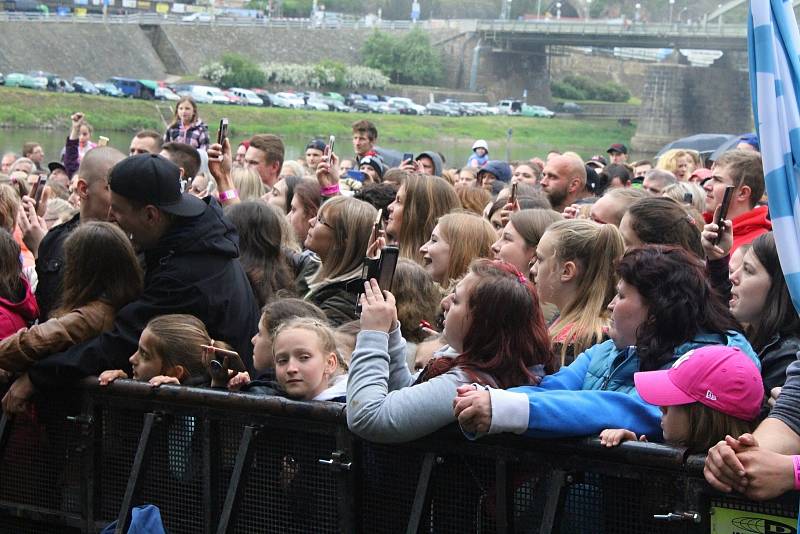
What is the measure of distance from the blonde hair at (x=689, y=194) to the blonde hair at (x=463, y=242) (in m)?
2.16

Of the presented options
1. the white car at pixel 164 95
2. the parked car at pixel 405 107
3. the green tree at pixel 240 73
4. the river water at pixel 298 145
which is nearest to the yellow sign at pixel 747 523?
the river water at pixel 298 145

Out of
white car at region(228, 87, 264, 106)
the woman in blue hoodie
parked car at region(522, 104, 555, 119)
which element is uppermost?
the woman in blue hoodie

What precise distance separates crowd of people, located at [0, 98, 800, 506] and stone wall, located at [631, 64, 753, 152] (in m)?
59.7

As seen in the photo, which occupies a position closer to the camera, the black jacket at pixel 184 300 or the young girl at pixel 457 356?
the young girl at pixel 457 356

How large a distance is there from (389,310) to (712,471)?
3.58ft

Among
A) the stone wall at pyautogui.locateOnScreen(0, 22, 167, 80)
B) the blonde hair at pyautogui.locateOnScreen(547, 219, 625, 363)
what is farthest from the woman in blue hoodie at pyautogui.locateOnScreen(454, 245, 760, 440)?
the stone wall at pyautogui.locateOnScreen(0, 22, 167, 80)

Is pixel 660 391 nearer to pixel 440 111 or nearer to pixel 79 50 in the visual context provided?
pixel 440 111

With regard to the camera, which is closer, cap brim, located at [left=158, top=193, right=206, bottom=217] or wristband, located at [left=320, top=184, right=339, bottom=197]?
cap brim, located at [left=158, top=193, right=206, bottom=217]

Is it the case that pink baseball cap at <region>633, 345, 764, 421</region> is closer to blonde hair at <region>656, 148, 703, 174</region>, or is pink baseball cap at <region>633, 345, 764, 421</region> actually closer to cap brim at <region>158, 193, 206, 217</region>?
cap brim at <region>158, 193, 206, 217</region>

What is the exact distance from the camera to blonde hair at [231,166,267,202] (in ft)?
27.1

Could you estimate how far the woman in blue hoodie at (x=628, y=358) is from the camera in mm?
3404

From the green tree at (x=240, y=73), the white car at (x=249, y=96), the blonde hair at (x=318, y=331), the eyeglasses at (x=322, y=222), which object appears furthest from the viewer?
the green tree at (x=240, y=73)

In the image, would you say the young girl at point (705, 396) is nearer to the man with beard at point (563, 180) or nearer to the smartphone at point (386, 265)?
the smartphone at point (386, 265)

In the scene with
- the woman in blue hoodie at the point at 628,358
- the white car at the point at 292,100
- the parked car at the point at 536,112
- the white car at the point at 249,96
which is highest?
the woman in blue hoodie at the point at 628,358
